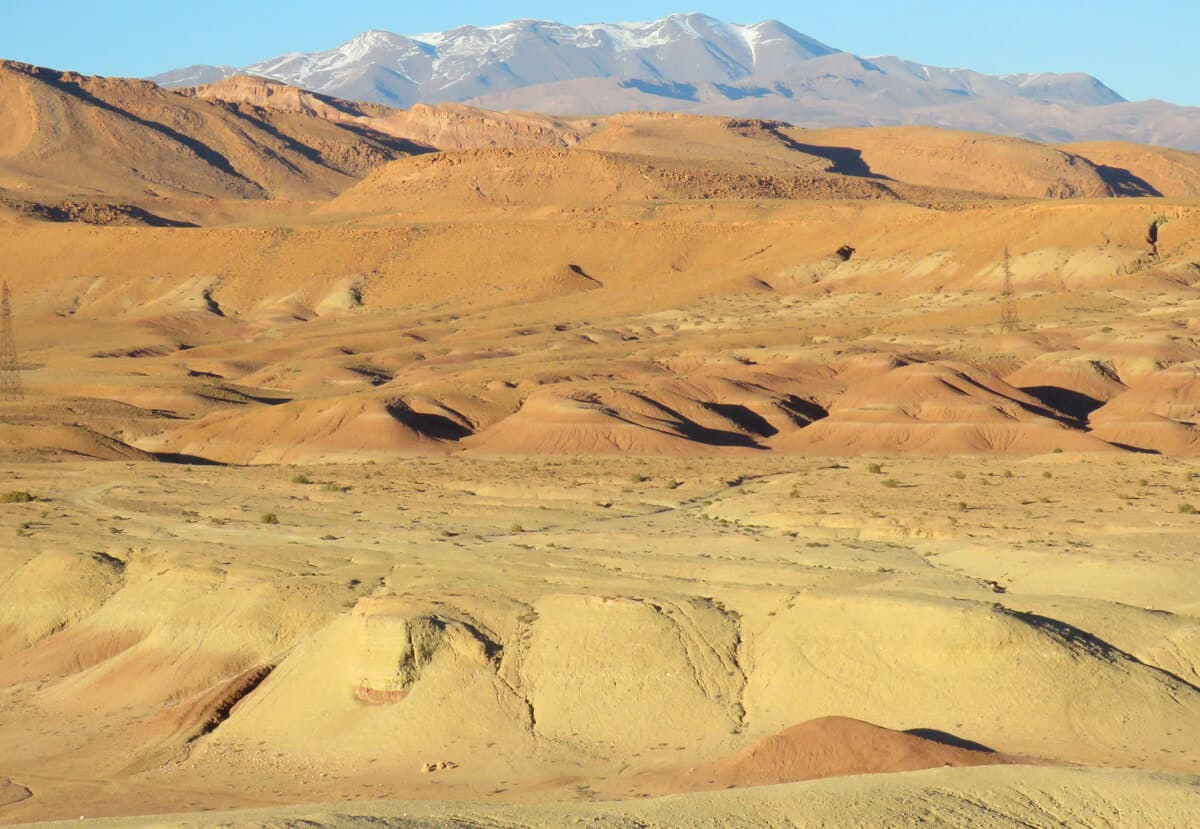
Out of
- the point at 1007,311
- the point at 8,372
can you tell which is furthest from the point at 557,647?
the point at 8,372

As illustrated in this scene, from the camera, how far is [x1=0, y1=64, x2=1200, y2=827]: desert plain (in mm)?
24531

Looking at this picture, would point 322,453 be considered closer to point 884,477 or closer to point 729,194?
point 884,477

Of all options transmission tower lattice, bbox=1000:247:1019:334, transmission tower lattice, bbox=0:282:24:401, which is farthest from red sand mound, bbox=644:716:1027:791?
transmission tower lattice, bbox=1000:247:1019:334

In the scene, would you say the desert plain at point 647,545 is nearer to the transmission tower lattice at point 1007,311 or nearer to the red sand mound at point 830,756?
the red sand mound at point 830,756

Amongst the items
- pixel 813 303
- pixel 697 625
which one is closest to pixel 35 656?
pixel 697 625

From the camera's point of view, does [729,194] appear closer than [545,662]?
No

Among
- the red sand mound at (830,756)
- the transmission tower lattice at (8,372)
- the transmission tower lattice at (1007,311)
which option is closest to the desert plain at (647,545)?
the red sand mound at (830,756)

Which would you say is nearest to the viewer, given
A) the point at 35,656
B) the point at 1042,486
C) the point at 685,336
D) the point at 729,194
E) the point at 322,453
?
the point at 35,656

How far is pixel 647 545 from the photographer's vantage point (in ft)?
126

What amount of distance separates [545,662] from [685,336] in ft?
226

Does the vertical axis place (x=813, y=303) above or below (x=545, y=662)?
below

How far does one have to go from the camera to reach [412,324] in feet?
362

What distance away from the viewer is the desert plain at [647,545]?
24.5 m

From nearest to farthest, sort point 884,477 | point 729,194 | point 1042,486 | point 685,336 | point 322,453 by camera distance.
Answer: point 1042,486
point 884,477
point 322,453
point 685,336
point 729,194
